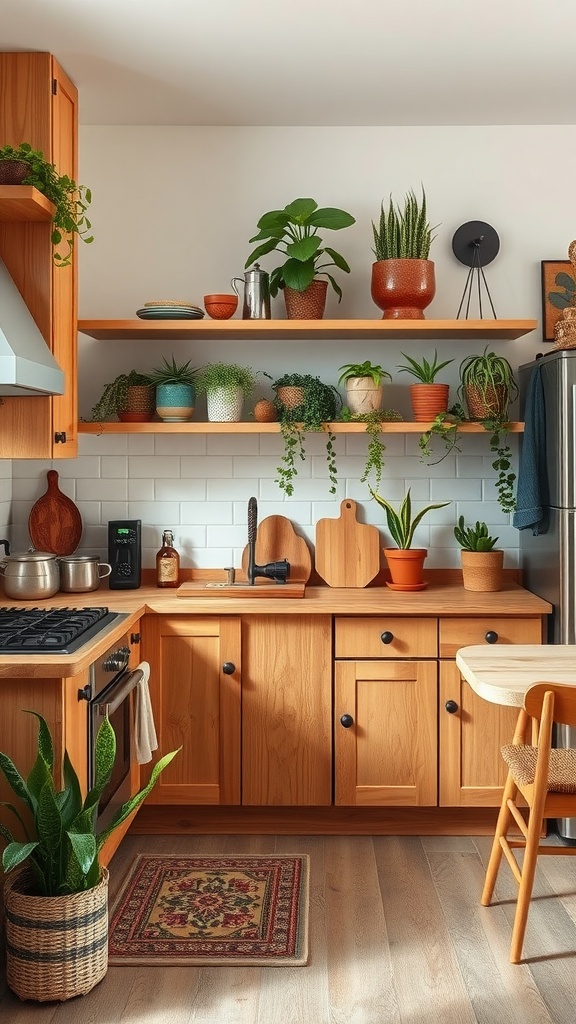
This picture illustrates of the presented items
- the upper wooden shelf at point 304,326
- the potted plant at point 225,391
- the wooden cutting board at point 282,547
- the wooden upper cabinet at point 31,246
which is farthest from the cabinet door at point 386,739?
the wooden upper cabinet at point 31,246

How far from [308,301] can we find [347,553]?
1073mm

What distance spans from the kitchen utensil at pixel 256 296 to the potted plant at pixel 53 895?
1921mm

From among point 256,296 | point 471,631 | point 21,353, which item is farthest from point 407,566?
point 21,353

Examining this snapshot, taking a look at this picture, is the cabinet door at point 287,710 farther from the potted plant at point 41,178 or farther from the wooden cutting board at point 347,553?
the potted plant at point 41,178

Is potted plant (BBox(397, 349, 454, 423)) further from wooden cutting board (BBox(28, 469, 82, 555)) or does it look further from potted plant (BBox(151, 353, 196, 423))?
wooden cutting board (BBox(28, 469, 82, 555))

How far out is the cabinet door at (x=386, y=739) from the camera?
3775 mm

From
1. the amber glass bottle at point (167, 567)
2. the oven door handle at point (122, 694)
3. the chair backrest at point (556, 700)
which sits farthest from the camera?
the amber glass bottle at point (167, 567)

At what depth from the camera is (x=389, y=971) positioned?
9.20 feet

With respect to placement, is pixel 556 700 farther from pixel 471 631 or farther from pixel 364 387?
pixel 364 387

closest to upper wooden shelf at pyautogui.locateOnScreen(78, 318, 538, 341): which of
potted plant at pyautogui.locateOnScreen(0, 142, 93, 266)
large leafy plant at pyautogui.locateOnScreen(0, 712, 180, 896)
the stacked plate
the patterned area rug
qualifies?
the stacked plate

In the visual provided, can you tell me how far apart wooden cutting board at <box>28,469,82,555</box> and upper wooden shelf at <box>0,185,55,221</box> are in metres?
1.23

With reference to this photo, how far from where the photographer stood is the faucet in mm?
4071

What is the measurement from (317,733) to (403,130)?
101 inches

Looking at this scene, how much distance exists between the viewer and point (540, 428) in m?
3.89
